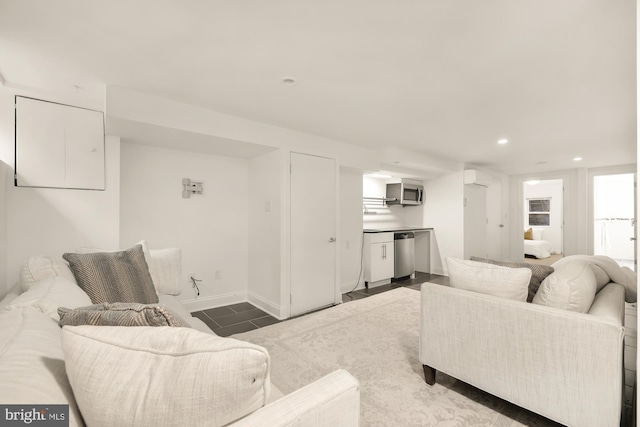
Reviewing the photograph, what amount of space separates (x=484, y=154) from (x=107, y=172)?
5.24m

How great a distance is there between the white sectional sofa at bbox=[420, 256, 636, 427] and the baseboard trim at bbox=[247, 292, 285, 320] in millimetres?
1811

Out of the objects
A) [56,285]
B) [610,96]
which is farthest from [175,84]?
[610,96]

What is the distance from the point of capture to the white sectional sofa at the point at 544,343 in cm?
137

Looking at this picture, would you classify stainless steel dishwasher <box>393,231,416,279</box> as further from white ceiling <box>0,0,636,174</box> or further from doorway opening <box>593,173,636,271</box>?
doorway opening <box>593,173,636,271</box>

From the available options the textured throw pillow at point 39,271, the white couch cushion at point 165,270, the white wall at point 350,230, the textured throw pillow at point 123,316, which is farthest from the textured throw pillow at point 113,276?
the white wall at point 350,230

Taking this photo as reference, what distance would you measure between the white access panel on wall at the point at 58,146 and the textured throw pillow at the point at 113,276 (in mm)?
1171

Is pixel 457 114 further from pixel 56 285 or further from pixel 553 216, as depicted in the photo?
pixel 553 216

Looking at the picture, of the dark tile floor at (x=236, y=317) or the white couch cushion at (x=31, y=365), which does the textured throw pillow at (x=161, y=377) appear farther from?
the dark tile floor at (x=236, y=317)

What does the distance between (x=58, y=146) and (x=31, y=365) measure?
2.62m

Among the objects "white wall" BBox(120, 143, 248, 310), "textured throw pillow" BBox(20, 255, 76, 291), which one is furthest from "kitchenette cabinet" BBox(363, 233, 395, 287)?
"textured throw pillow" BBox(20, 255, 76, 291)

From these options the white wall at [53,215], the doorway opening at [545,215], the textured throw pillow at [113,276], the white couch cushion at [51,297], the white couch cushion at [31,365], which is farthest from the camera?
the doorway opening at [545,215]

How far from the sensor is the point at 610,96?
254cm

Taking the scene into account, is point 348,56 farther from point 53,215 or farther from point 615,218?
point 615,218

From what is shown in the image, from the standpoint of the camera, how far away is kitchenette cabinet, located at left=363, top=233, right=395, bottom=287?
4.73 m
